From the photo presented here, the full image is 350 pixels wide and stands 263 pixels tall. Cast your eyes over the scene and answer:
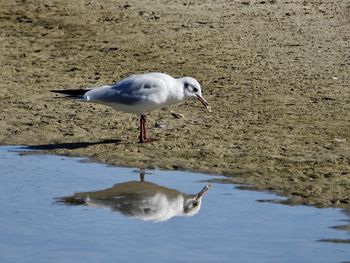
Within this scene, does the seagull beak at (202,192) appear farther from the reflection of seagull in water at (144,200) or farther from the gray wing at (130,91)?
the gray wing at (130,91)

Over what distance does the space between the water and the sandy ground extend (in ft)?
1.52

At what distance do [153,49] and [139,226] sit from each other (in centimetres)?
643

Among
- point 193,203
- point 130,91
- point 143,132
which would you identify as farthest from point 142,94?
point 193,203

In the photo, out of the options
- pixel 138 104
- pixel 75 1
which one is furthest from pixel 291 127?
pixel 75 1

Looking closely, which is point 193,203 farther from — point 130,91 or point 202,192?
point 130,91

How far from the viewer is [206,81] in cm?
1283

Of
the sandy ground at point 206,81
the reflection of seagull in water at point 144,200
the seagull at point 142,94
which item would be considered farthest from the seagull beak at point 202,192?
the seagull at point 142,94

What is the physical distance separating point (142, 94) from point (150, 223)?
2509mm

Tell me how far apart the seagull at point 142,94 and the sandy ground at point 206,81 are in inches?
13.8

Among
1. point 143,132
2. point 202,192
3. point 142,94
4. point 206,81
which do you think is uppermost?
point 206,81

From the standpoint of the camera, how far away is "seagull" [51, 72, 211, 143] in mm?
10352

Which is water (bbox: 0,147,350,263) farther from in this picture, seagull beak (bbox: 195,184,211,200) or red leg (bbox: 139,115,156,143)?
red leg (bbox: 139,115,156,143)

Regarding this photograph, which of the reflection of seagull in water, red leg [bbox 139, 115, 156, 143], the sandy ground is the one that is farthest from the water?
red leg [bbox 139, 115, 156, 143]

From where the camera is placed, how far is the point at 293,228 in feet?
25.6
